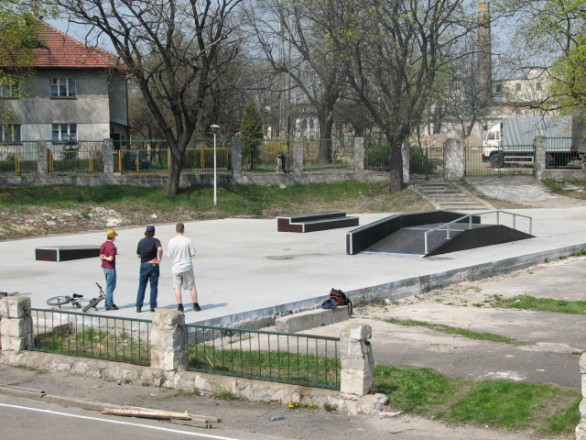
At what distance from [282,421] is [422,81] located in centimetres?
3375

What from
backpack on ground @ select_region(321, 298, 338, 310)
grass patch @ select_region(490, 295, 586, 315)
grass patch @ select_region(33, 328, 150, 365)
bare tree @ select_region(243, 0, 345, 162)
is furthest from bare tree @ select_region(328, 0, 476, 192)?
grass patch @ select_region(33, 328, 150, 365)

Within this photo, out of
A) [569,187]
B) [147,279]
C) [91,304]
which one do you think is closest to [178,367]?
[147,279]

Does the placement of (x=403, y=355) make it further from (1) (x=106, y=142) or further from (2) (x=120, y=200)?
(1) (x=106, y=142)

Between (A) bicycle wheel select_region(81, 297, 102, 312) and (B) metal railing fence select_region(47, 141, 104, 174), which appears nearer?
(A) bicycle wheel select_region(81, 297, 102, 312)

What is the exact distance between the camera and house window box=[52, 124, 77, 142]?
181ft

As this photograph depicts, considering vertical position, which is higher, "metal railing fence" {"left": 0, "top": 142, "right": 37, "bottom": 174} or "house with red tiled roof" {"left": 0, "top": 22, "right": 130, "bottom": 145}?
"house with red tiled roof" {"left": 0, "top": 22, "right": 130, "bottom": 145}

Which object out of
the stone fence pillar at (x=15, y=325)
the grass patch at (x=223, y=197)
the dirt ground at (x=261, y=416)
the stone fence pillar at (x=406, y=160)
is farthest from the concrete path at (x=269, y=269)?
the stone fence pillar at (x=406, y=160)

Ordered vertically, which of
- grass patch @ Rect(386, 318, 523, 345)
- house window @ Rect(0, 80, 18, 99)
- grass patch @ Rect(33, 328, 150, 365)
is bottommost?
grass patch @ Rect(386, 318, 523, 345)

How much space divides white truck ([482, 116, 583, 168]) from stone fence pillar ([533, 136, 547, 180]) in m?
1.96

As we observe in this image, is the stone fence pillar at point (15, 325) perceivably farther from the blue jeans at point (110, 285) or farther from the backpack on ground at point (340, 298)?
the backpack on ground at point (340, 298)

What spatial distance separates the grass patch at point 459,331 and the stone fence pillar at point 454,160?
3005cm

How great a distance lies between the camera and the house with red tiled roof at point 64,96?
177ft

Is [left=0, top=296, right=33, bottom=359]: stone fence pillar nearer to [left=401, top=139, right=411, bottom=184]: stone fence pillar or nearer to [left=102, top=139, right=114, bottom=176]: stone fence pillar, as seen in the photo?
[left=102, top=139, right=114, bottom=176]: stone fence pillar

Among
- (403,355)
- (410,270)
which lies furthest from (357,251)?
(403,355)
